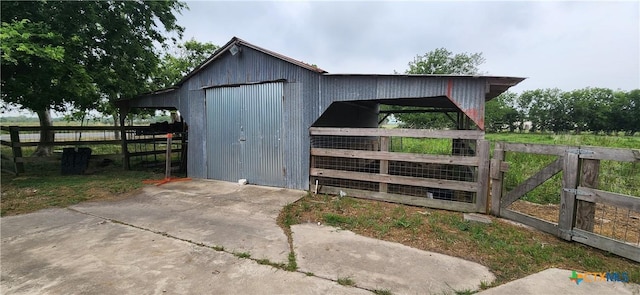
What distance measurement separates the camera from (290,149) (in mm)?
6387

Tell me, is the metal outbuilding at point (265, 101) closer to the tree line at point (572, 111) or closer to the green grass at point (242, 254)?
the green grass at point (242, 254)

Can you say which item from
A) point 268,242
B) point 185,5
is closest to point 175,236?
point 268,242

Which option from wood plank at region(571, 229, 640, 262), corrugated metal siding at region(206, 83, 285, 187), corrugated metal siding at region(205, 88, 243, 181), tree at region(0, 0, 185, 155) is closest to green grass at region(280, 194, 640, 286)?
wood plank at region(571, 229, 640, 262)

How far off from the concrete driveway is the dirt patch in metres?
2.47

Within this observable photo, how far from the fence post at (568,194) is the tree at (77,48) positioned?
8.71 meters

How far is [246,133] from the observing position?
6926 mm

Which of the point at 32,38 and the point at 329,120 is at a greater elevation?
the point at 32,38

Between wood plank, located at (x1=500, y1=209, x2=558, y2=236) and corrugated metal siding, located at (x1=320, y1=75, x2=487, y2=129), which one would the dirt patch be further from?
corrugated metal siding, located at (x1=320, y1=75, x2=487, y2=129)

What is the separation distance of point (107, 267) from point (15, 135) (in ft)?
24.8

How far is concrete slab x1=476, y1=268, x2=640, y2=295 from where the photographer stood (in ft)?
7.92

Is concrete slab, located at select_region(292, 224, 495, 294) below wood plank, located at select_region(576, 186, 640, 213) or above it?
below

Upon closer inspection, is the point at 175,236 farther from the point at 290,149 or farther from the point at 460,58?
the point at 460,58

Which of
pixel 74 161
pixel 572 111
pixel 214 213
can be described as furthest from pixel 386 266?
pixel 572 111

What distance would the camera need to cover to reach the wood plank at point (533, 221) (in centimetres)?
368
